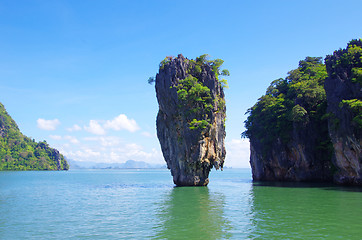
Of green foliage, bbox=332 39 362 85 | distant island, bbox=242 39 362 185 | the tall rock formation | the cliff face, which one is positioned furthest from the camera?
the cliff face

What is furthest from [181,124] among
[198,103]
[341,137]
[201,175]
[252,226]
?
[252,226]

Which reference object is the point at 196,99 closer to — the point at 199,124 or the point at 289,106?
the point at 199,124

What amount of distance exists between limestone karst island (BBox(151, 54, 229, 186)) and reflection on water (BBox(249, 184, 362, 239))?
48.9 ft

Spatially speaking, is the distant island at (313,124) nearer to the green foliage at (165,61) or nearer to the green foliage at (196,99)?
the green foliage at (196,99)

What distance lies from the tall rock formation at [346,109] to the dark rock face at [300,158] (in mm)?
6254

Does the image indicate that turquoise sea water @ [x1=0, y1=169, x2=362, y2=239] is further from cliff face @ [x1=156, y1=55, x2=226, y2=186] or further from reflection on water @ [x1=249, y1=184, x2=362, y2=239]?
cliff face @ [x1=156, y1=55, x2=226, y2=186]

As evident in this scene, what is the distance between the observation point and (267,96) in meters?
53.2

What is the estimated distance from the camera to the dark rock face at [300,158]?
4509cm

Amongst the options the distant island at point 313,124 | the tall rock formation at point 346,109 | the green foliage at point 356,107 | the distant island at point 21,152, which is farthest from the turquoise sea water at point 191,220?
the distant island at point 21,152

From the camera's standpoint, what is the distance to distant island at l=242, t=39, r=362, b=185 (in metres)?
34.7

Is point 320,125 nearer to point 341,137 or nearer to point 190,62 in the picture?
point 341,137

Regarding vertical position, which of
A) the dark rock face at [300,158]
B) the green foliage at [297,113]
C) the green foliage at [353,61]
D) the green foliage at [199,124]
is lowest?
the dark rock face at [300,158]

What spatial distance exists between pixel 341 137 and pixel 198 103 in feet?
59.1

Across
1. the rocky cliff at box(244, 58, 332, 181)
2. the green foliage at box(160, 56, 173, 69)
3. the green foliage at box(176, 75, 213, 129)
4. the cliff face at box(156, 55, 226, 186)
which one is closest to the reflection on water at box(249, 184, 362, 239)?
the cliff face at box(156, 55, 226, 186)
